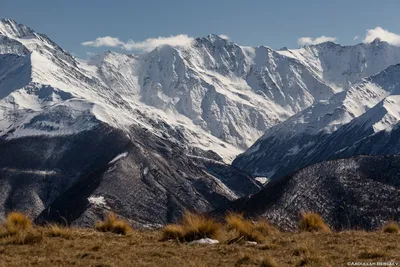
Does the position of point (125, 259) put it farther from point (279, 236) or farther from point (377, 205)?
point (377, 205)

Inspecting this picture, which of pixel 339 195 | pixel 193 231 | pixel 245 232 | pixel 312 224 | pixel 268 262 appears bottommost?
pixel 339 195

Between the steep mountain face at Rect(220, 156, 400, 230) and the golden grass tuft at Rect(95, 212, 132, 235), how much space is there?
10299cm

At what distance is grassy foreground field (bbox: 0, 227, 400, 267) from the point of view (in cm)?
1788

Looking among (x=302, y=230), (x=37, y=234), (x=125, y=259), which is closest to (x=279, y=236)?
(x=302, y=230)

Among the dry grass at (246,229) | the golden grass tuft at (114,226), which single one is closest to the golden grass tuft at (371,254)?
the dry grass at (246,229)

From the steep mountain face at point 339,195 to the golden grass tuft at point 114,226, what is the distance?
103 metres

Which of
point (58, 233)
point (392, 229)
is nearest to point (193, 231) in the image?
point (58, 233)

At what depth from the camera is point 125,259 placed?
18375 mm

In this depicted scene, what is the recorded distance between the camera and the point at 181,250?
792 inches

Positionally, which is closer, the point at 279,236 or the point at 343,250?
the point at 343,250

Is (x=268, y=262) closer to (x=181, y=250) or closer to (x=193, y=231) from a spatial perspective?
(x=181, y=250)

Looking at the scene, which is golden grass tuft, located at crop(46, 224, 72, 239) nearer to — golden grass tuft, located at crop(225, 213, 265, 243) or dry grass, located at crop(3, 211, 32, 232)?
dry grass, located at crop(3, 211, 32, 232)

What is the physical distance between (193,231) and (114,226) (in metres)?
3.86

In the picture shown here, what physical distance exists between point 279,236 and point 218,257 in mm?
5256
